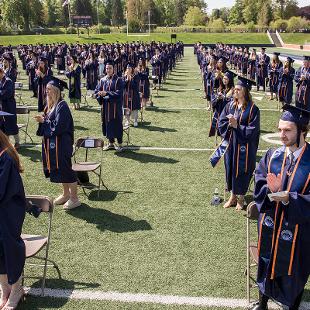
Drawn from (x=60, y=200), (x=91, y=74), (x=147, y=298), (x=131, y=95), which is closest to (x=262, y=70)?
(x=91, y=74)

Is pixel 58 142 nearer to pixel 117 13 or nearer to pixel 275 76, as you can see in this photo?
pixel 275 76

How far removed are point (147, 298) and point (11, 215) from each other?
1.74 metres

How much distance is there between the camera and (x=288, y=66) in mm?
15391

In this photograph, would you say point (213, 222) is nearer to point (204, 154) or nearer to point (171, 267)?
point (171, 267)

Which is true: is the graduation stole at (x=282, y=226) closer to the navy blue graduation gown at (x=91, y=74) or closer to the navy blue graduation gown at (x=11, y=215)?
the navy blue graduation gown at (x=11, y=215)

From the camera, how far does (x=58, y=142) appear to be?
6695 mm

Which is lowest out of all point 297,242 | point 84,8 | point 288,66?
point 297,242

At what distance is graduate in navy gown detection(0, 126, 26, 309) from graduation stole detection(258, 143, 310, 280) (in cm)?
239

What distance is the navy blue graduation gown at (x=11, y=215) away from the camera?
3869 mm

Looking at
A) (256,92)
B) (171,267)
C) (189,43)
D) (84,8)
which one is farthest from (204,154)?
(84,8)

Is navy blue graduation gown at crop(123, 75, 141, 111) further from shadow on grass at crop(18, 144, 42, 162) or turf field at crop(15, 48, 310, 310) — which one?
shadow on grass at crop(18, 144, 42, 162)

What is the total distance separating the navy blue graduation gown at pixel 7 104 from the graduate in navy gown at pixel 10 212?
6127mm

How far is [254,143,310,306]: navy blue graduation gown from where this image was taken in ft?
12.4

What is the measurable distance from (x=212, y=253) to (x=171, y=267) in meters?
0.66
